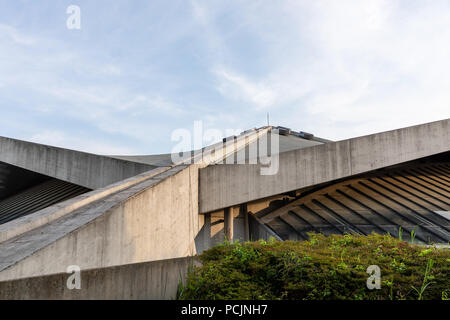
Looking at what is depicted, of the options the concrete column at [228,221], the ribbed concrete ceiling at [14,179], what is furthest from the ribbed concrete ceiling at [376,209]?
the ribbed concrete ceiling at [14,179]

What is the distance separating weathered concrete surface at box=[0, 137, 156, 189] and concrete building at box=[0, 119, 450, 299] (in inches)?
1.6

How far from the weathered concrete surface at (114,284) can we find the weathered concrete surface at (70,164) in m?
8.51

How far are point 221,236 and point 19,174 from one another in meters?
10.5

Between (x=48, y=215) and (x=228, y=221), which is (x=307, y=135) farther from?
(x=48, y=215)

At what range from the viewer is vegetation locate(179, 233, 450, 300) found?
3.07 m

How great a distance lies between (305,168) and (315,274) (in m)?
6.91

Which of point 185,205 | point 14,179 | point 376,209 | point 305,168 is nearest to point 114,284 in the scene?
point 185,205

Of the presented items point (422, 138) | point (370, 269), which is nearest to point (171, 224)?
point (370, 269)

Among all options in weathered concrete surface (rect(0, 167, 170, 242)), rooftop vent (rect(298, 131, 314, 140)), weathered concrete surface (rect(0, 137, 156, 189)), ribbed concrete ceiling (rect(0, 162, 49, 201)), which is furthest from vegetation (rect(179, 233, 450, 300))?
rooftop vent (rect(298, 131, 314, 140))

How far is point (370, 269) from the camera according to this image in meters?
3.30

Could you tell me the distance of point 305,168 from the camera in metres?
9.95

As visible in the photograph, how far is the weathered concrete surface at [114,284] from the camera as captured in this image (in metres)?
2.51

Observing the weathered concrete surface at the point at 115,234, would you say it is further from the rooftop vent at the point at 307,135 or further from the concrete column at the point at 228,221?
the rooftop vent at the point at 307,135
